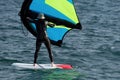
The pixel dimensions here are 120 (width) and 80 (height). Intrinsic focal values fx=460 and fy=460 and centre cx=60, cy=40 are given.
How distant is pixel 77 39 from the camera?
27.9m

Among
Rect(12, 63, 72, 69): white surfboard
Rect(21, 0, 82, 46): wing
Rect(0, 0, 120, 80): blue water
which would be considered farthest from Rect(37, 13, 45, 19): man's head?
Rect(0, 0, 120, 80): blue water

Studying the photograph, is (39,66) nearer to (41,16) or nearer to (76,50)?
(41,16)

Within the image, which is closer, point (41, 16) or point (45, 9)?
point (41, 16)

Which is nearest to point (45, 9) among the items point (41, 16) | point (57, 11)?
point (57, 11)

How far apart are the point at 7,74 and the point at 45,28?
2.67 m

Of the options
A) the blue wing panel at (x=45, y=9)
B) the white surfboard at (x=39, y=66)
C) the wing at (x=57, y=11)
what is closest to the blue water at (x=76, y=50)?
the white surfboard at (x=39, y=66)

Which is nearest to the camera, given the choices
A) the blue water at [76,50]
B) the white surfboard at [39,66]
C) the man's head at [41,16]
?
the blue water at [76,50]

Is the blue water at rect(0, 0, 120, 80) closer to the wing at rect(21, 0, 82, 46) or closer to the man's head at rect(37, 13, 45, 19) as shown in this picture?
the wing at rect(21, 0, 82, 46)

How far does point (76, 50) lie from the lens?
2502 centimetres

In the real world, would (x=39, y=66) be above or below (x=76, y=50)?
above

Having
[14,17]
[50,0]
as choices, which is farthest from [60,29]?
[14,17]

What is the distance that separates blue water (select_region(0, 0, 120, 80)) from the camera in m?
20.4

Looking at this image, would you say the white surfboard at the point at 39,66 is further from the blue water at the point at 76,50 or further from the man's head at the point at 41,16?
the man's head at the point at 41,16

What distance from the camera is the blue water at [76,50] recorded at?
20406 mm
